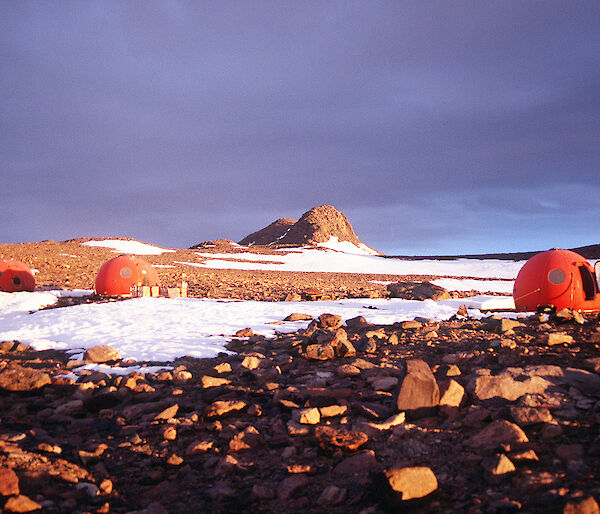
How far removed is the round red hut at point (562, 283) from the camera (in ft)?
40.2

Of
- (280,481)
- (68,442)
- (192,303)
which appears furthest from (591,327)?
(192,303)

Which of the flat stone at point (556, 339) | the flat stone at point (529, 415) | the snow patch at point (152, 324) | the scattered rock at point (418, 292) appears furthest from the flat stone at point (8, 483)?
the scattered rock at point (418, 292)

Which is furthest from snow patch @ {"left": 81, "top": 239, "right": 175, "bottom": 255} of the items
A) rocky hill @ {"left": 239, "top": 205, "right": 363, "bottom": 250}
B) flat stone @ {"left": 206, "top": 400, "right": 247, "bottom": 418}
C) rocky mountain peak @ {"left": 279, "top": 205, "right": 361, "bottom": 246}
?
flat stone @ {"left": 206, "top": 400, "right": 247, "bottom": 418}

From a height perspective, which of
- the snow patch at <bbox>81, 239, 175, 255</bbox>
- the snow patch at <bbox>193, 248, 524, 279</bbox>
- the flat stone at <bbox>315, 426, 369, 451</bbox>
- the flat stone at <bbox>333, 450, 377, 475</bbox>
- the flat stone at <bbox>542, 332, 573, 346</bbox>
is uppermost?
the snow patch at <bbox>81, 239, 175, 255</bbox>

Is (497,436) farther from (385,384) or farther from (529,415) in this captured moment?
(385,384)

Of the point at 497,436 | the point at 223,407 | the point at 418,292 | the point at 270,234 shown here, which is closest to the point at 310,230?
the point at 270,234

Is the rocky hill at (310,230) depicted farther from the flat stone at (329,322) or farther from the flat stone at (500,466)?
the flat stone at (500,466)

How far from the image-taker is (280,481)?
3748 millimetres

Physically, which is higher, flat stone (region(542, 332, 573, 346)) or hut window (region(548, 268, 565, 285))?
hut window (region(548, 268, 565, 285))

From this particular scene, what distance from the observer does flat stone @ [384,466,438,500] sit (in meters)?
3.23

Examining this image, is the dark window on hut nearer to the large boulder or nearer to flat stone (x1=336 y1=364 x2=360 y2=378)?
flat stone (x1=336 y1=364 x2=360 y2=378)

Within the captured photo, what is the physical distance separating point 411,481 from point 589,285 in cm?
1188

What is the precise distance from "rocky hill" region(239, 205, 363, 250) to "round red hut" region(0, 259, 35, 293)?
160ft

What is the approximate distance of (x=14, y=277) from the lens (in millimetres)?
19281
